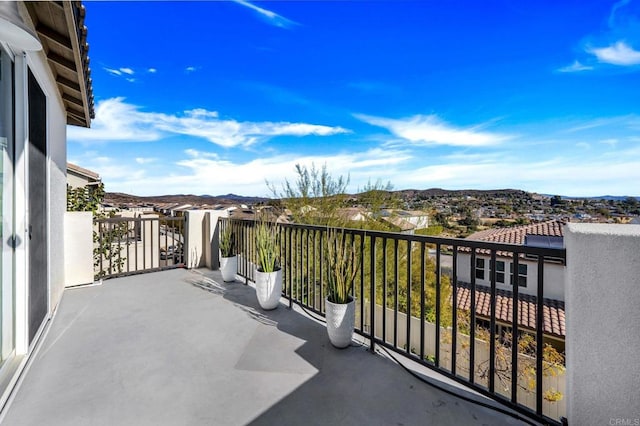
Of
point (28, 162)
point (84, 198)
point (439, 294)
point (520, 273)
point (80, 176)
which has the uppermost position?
point (80, 176)

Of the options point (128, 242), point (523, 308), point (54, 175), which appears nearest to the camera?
point (54, 175)

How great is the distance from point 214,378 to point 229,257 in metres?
2.76

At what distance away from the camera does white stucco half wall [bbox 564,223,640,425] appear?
53.4 inches

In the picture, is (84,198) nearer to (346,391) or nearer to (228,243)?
(228,243)

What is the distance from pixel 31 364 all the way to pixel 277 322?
2.06 metres

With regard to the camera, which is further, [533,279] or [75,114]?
[533,279]

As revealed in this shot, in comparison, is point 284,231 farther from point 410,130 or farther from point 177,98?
point 410,130

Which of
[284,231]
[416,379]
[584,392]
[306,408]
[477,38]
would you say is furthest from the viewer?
[477,38]

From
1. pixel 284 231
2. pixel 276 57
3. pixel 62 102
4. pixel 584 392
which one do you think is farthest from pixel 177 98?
pixel 584 392

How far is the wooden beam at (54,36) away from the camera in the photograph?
2.86 m

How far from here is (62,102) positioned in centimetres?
466

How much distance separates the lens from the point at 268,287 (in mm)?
3480

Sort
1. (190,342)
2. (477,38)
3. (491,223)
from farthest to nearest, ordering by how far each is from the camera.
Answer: (477,38), (491,223), (190,342)

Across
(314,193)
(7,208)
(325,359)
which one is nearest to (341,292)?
(325,359)
